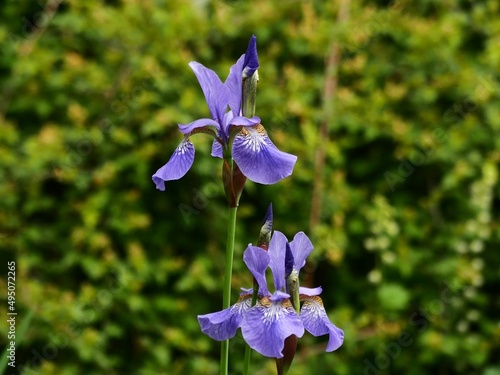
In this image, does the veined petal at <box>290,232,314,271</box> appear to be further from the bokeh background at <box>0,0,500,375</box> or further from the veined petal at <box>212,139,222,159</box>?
the bokeh background at <box>0,0,500,375</box>

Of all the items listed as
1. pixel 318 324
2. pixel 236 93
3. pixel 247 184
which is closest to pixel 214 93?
pixel 236 93

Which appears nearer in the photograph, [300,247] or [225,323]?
[225,323]

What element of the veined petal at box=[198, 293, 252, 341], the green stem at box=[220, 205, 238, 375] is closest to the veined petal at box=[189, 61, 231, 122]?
the green stem at box=[220, 205, 238, 375]

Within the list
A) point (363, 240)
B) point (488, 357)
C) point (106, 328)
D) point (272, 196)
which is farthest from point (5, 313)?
Result: point (488, 357)

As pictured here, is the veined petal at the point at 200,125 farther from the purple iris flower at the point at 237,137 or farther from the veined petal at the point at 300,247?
the veined petal at the point at 300,247

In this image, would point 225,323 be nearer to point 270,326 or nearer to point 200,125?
point 270,326

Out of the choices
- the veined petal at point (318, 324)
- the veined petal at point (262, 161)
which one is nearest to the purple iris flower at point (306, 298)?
the veined petal at point (318, 324)
